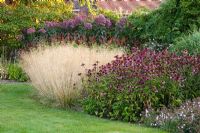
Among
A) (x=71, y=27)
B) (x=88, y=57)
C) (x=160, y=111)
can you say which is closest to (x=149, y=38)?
(x=71, y=27)

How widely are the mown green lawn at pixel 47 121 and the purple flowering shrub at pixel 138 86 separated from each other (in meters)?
0.43

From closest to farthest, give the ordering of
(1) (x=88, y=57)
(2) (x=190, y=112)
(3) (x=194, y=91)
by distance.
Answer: (2) (x=190, y=112) < (3) (x=194, y=91) < (1) (x=88, y=57)

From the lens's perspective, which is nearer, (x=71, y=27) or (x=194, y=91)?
(x=194, y=91)

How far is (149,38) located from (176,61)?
5.62 m

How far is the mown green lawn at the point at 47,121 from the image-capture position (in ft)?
30.4

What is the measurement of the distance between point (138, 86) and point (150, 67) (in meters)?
0.59

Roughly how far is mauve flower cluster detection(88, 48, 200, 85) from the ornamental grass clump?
0.46m

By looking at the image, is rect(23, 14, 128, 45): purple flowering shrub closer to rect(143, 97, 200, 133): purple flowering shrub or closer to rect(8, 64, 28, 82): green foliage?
rect(8, 64, 28, 82): green foliage

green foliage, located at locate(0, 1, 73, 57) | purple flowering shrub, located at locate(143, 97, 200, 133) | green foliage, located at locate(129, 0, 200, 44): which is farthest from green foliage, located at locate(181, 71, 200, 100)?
green foliage, located at locate(0, 1, 73, 57)

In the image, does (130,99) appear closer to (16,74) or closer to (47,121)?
(47,121)

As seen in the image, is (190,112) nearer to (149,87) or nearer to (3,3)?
(149,87)

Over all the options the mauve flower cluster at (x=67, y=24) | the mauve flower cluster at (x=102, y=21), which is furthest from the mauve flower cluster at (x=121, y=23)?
the mauve flower cluster at (x=67, y=24)

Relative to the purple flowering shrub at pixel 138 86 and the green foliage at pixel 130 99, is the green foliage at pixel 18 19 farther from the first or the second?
the green foliage at pixel 130 99

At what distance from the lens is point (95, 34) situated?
1806cm
